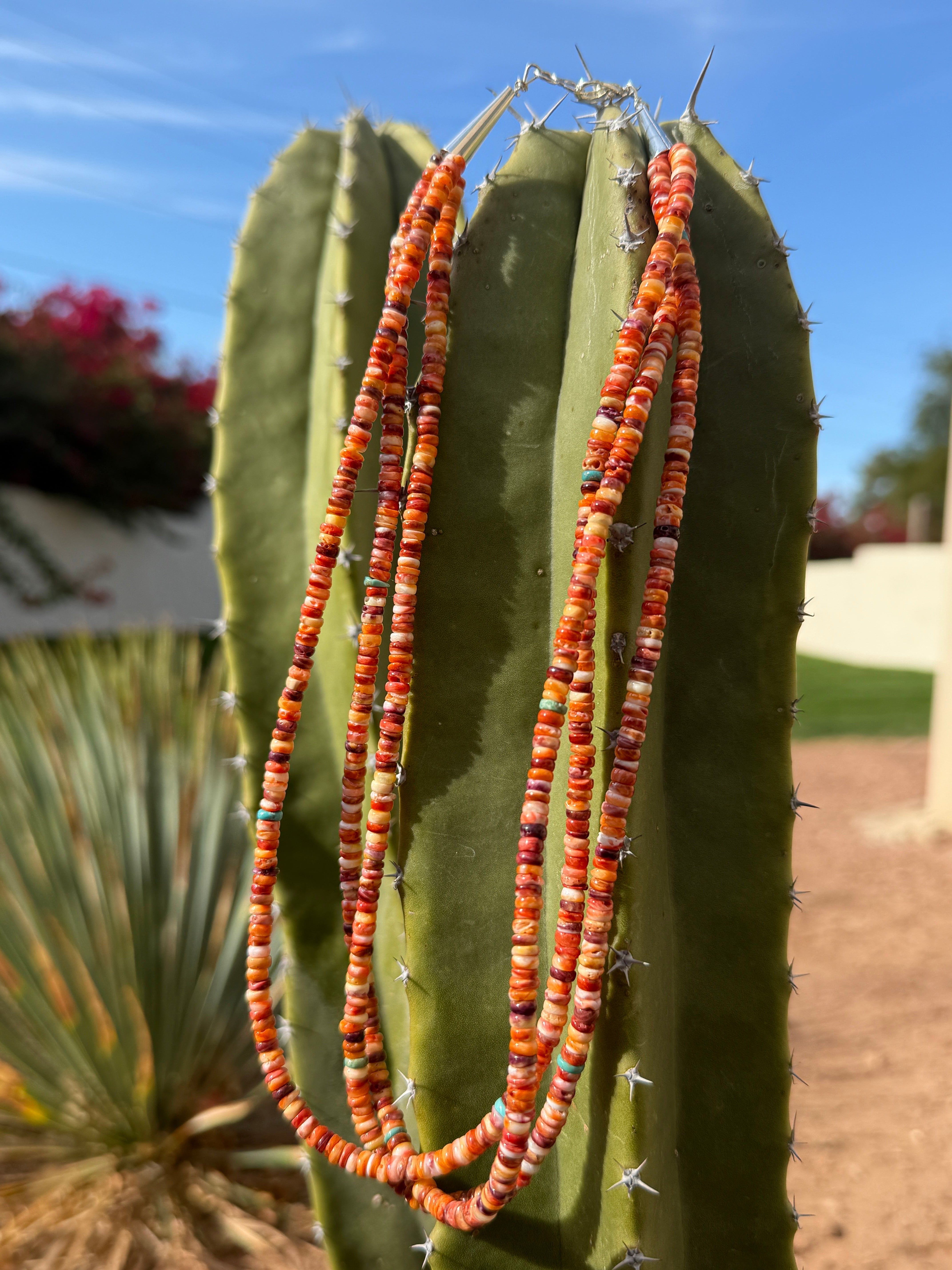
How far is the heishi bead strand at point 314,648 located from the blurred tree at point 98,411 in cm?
971

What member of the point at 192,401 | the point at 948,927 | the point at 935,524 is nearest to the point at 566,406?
the point at 948,927

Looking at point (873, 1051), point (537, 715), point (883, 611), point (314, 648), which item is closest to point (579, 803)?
point (537, 715)

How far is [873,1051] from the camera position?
3160 millimetres

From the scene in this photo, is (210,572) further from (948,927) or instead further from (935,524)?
(935,524)

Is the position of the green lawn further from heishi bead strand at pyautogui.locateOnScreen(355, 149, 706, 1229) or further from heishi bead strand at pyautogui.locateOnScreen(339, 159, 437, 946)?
heishi bead strand at pyautogui.locateOnScreen(355, 149, 706, 1229)

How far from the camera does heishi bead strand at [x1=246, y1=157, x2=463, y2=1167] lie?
1243 millimetres

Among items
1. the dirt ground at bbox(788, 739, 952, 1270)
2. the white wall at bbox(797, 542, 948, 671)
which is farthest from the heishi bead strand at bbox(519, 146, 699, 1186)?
the white wall at bbox(797, 542, 948, 671)

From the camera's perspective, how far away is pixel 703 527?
1.29m

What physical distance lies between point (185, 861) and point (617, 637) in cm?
185

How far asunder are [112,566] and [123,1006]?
10036 millimetres

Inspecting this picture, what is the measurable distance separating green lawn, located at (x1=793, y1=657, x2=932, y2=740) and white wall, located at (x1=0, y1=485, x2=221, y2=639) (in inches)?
267

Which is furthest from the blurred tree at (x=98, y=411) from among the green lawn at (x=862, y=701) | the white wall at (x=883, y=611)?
the white wall at (x=883, y=611)

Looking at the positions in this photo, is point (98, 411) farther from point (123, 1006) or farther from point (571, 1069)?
point (571, 1069)

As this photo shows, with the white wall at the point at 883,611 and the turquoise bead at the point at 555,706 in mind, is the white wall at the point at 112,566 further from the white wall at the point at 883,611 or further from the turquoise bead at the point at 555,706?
the turquoise bead at the point at 555,706
